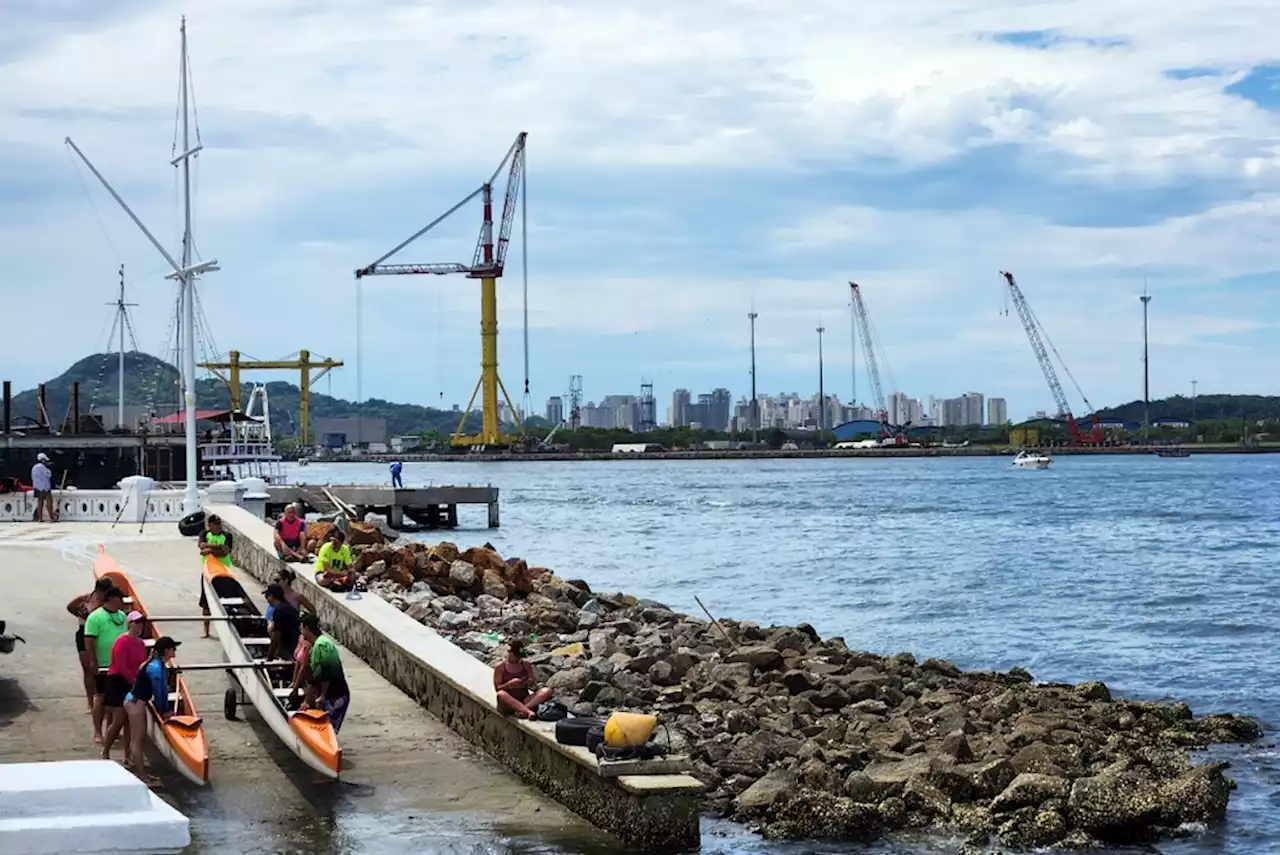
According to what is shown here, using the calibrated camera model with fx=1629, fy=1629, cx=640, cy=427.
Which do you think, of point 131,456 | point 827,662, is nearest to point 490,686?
point 827,662

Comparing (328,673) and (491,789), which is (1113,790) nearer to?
(491,789)

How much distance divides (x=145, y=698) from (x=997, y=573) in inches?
1586

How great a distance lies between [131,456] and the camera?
69.3 meters

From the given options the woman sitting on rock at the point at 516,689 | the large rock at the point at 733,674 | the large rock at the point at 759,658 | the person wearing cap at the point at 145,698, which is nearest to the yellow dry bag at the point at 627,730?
the woman sitting on rock at the point at 516,689

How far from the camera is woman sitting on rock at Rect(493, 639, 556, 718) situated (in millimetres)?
15508

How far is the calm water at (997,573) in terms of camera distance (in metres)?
29.8

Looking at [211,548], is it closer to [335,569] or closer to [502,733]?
[335,569]

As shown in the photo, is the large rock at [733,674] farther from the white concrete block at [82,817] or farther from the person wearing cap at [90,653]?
the white concrete block at [82,817]

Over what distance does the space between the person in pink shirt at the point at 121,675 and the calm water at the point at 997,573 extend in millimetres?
4703

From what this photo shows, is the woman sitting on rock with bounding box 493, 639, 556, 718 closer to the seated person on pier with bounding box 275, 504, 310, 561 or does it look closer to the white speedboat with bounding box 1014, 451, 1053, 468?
the seated person on pier with bounding box 275, 504, 310, 561

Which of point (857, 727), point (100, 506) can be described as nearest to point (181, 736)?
point (857, 727)

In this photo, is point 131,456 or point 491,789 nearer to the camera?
point 491,789

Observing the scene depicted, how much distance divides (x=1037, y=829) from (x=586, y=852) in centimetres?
475

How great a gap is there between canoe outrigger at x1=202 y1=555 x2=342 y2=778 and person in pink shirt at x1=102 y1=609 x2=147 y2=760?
150 cm
